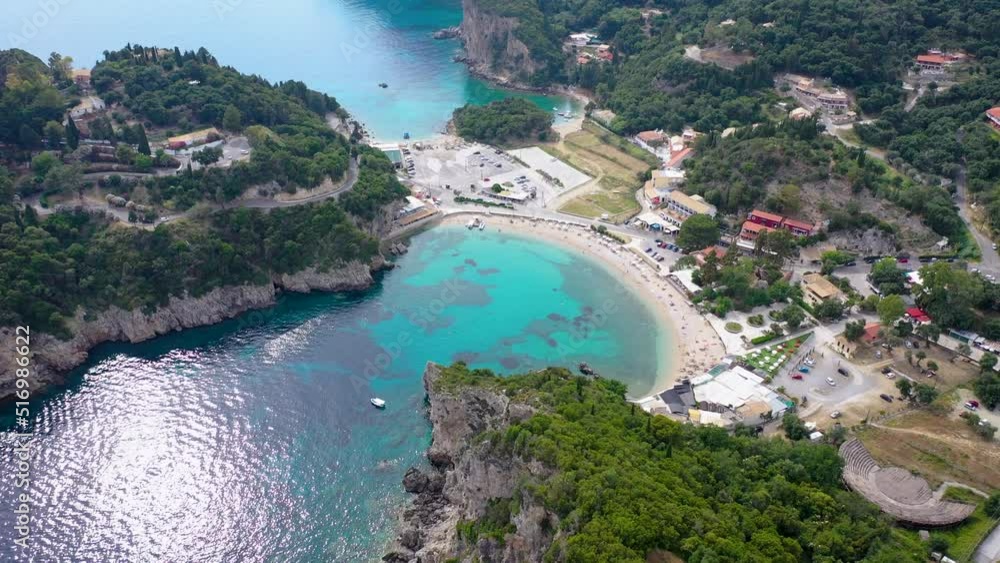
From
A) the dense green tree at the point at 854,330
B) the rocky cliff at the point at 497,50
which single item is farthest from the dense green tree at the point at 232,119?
the dense green tree at the point at 854,330

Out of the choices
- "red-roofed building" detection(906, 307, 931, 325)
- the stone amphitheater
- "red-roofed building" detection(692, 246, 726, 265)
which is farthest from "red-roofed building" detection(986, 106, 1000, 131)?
the stone amphitheater

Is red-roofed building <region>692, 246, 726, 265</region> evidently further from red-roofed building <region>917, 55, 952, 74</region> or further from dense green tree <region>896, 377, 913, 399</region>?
red-roofed building <region>917, 55, 952, 74</region>

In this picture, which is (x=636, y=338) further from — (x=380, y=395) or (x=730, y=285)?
(x=380, y=395)

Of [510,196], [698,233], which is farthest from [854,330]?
[510,196]

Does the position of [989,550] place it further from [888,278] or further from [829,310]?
[888,278]

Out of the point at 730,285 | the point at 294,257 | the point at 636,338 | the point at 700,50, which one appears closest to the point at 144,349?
the point at 294,257

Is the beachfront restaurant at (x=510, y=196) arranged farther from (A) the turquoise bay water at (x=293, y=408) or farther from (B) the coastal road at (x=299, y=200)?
(B) the coastal road at (x=299, y=200)
